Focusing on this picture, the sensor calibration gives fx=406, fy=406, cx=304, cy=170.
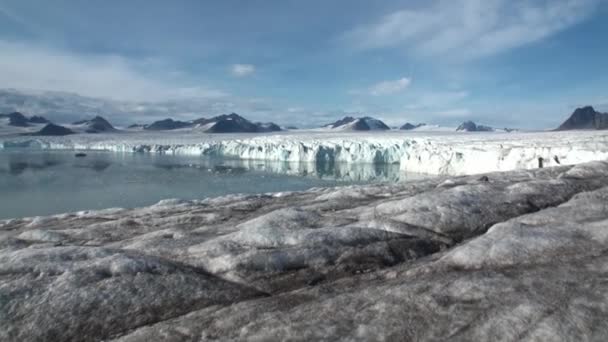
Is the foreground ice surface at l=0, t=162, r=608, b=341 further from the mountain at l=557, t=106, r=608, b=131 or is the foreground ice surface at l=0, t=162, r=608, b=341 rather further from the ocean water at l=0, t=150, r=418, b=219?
the mountain at l=557, t=106, r=608, b=131

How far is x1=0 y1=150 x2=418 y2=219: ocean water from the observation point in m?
25.0

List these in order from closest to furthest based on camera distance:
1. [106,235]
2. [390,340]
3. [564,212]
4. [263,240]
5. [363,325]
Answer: [390,340], [363,325], [263,240], [564,212], [106,235]

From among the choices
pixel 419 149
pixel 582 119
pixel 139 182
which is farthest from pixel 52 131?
pixel 582 119

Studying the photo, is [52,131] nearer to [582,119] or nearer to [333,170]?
[333,170]

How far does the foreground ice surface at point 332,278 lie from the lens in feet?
15.6

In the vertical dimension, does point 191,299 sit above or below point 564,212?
below

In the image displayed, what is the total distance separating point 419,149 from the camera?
141ft

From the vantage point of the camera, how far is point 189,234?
28.4 ft

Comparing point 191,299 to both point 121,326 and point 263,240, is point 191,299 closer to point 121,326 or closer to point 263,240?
point 121,326

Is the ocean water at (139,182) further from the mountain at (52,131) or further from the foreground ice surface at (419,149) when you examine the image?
the mountain at (52,131)

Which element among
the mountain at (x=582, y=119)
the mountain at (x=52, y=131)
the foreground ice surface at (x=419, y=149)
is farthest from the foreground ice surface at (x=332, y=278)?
the mountain at (x=52, y=131)

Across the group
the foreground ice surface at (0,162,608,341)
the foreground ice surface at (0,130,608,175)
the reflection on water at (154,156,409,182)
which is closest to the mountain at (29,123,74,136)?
the foreground ice surface at (0,130,608,175)

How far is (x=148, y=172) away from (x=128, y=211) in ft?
96.5

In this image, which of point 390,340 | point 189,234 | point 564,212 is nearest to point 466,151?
point 564,212
